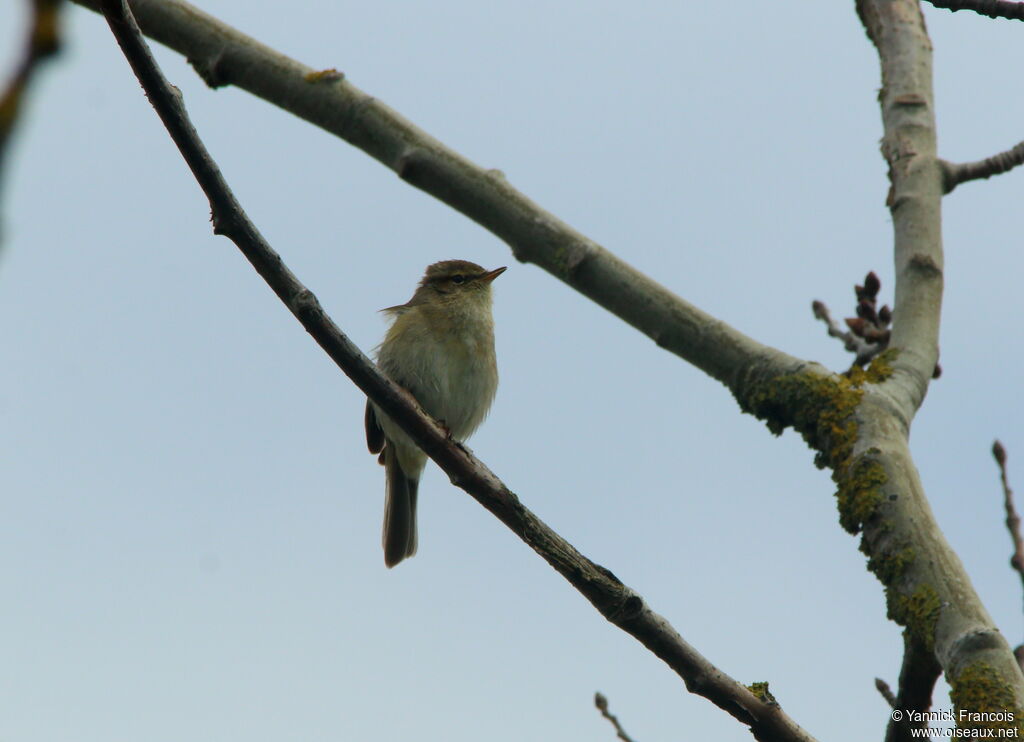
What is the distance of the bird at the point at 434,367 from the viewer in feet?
22.2

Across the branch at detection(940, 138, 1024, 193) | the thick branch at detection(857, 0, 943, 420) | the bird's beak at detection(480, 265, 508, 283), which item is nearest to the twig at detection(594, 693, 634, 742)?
the thick branch at detection(857, 0, 943, 420)

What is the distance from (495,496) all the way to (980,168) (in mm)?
3028

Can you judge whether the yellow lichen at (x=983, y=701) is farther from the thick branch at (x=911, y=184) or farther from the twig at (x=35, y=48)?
the twig at (x=35, y=48)

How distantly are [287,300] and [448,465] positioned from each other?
2.50 feet

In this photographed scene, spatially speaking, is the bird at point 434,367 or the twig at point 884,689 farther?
the bird at point 434,367

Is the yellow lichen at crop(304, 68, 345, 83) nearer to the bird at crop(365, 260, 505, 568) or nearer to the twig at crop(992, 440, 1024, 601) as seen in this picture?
the bird at crop(365, 260, 505, 568)

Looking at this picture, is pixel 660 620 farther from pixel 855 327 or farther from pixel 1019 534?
pixel 855 327

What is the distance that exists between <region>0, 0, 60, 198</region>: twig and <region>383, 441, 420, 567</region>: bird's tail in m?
6.94

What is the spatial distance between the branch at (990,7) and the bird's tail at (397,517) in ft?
16.8

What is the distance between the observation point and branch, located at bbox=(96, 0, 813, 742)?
8.98 ft

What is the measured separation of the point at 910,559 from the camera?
3.44 meters

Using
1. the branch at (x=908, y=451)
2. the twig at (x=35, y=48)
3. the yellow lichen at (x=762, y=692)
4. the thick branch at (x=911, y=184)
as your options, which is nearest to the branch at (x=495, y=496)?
the yellow lichen at (x=762, y=692)

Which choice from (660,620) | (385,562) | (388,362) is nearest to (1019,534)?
(660,620)

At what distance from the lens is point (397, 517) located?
7582mm
